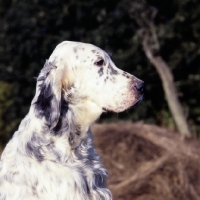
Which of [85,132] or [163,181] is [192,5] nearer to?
[163,181]

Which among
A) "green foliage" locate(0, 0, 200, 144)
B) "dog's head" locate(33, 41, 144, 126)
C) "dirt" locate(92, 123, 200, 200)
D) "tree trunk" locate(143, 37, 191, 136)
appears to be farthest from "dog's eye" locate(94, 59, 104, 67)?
"green foliage" locate(0, 0, 200, 144)

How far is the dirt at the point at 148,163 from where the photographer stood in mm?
8883

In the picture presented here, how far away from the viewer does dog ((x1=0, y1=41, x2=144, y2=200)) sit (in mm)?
4781

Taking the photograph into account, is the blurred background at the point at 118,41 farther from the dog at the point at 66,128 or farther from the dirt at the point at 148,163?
the dog at the point at 66,128

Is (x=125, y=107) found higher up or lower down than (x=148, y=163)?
higher up

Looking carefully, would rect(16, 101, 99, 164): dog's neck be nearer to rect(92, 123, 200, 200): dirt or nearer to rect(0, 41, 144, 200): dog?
rect(0, 41, 144, 200): dog

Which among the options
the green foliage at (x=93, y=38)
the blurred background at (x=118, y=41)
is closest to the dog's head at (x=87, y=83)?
the blurred background at (x=118, y=41)

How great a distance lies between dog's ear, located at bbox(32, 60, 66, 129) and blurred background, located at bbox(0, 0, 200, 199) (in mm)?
12641

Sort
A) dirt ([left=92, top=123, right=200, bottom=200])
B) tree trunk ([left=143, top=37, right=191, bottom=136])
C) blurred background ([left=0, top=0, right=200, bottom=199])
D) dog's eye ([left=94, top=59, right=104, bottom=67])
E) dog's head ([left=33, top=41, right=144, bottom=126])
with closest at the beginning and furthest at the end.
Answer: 1. dog's head ([left=33, top=41, right=144, bottom=126])
2. dog's eye ([left=94, top=59, right=104, bottom=67])
3. dirt ([left=92, top=123, right=200, bottom=200])
4. tree trunk ([left=143, top=37, right=191, bottom=136])
5. blurred background ([left=0, top=0, right=200, bottom=199])

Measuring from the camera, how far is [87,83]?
5.09 metres

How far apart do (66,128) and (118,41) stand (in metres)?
A: 13.9

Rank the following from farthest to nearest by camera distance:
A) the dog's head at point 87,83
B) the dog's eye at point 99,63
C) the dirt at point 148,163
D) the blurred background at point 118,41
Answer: the blurred background at point 118,41 → the dirt at point 148,163 → the dog's eye at point 99,63 → the dog's head at point 87,83

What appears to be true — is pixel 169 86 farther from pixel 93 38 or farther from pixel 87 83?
pixel 87 83

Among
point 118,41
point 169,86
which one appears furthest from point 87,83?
point 118,41
